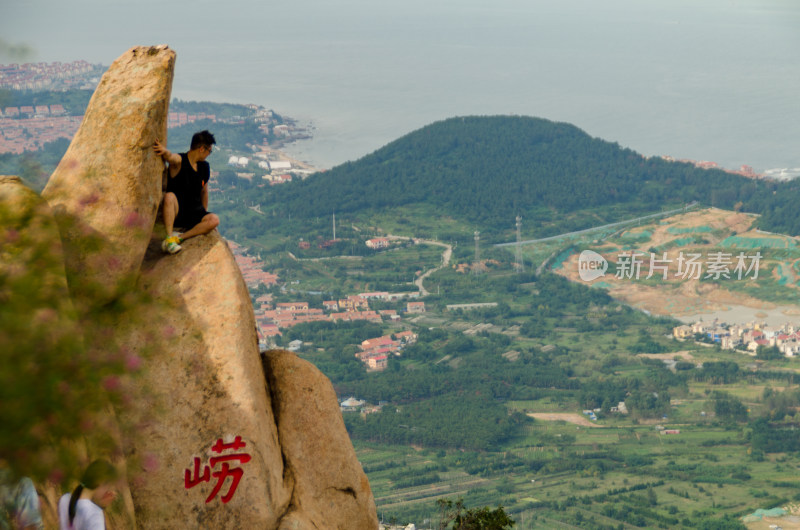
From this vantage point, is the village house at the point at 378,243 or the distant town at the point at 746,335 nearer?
the distant town at the point at 746,335

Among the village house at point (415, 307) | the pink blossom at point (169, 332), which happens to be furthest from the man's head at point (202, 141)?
the village house at point (415, 307)

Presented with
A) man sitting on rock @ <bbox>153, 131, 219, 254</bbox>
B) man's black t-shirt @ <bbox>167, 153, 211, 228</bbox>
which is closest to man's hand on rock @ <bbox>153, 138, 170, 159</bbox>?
man sitting on rock @ <bbox>153, 131, 219, 254</bbox>

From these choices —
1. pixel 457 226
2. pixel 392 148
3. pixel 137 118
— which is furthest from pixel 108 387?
pixel 392 148

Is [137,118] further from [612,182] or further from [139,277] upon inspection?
[612,182]

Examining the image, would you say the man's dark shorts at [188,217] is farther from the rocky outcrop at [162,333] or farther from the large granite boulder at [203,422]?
the large granite boulder at [203,422]

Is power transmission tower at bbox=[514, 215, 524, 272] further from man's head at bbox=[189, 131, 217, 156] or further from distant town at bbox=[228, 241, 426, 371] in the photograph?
man's head at bbox=[189, 131, 217, 156]

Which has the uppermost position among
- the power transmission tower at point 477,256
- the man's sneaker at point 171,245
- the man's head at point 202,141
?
the man's head at point 202,141

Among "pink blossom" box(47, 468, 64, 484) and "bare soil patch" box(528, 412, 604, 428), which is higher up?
"pink blossom" box(47, 468, 64, 484)
